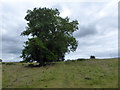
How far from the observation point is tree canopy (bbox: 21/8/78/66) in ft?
83.9

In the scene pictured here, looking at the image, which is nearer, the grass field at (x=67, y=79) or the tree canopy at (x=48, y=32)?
the grass field at (x=67, y=79)

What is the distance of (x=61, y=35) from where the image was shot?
2658cm

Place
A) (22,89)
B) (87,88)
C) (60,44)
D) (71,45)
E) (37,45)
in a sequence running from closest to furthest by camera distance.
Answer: (87,88)
(22,89)
(37,45)
(60,44)
(71,45)

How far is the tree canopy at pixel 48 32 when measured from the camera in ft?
83.9

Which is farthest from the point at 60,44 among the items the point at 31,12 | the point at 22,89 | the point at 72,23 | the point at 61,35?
the point at 22,89

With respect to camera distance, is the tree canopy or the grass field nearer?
the grass field

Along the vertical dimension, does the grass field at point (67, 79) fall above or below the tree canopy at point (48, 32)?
below

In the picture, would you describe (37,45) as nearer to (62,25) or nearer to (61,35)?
(61,35)

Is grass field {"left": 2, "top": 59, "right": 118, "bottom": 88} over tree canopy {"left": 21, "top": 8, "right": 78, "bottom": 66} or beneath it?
beneath

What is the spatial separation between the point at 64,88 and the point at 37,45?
15.4 metres

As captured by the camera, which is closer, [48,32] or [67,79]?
[67,79]

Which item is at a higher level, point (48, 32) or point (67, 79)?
point (48, 32)

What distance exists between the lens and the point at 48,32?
2719 centimetres

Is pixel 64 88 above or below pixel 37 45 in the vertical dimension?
below
